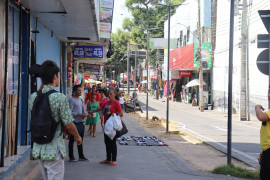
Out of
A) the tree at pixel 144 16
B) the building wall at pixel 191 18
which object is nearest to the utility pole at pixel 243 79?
the building wall at pixel 191 18

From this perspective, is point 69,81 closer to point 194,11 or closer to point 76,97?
point 76,97

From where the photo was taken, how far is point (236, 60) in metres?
31.1

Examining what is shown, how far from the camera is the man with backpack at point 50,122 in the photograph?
14.0 feet

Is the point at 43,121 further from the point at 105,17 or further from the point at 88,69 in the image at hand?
the point at 88,69

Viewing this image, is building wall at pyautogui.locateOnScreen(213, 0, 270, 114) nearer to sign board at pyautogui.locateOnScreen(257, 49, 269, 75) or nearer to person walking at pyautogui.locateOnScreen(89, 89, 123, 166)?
person walking at pyautogui.locateOnScreen(89, 89, 123, 166)

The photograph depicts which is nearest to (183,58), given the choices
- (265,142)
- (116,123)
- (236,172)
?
(116,123)

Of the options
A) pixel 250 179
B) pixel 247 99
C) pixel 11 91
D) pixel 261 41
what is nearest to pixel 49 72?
pixel 11 91

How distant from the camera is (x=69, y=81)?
1750 cm

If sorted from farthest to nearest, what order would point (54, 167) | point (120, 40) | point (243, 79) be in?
1. point (120, 40)
2. point (243, 79)
3. point (54, 167)

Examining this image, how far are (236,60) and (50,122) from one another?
28181 millimetres

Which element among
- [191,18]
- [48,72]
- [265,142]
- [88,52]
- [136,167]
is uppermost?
[191,18]

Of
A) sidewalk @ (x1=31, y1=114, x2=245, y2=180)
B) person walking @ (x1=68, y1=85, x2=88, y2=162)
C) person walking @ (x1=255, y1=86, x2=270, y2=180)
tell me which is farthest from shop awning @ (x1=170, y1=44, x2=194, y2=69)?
person walking @ (x1=255, y1=86, x2=270, y2=180)

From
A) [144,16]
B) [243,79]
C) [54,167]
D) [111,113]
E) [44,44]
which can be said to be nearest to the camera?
[54,167]

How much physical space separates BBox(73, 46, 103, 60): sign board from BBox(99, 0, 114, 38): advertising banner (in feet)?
5.01
